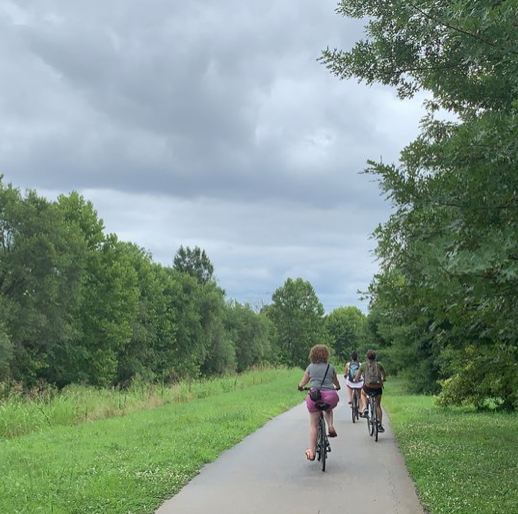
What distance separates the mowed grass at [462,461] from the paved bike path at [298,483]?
0.25 meters

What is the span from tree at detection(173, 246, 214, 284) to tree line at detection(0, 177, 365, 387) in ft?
67.5

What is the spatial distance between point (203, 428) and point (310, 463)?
4.01m

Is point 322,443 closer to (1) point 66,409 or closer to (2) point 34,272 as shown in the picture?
(1) point 66,409

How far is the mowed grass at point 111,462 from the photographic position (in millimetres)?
6297

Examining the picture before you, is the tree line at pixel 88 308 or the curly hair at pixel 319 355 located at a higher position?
the tree line at pixel 88 308

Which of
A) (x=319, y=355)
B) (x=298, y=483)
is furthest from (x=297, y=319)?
(x=298, y=483)

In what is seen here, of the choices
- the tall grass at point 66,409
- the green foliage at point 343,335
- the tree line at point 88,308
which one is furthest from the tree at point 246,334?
the tall grass at point 66,409

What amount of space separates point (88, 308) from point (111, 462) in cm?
3957

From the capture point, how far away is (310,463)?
8.91 metres

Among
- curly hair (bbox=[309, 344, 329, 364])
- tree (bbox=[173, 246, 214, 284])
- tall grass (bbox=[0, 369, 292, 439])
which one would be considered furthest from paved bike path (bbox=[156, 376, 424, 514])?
tree (bbox=[173, 246, 214, 284])

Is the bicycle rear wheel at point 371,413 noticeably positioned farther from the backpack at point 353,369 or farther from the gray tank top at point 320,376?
the backpack at point 353,369

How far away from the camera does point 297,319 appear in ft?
330

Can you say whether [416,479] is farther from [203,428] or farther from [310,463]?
[203,428]

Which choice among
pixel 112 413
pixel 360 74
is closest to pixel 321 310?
pixel 112 413
